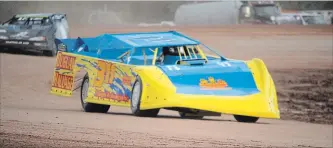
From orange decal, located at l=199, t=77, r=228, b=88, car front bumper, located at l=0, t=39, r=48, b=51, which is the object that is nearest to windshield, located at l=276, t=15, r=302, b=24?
car front bumper, located at l=0, t=39, r=48, b=51

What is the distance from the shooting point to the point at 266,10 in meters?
52.5

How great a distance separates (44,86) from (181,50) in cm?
759

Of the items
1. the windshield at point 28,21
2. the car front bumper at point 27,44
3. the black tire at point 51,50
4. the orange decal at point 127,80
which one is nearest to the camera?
the orange decal at point 127,80

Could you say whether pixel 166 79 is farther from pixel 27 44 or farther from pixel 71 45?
pixel 27 44

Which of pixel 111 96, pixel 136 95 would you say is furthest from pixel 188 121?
pixel 111 96

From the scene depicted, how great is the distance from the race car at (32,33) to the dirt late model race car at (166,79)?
1359 centimetres

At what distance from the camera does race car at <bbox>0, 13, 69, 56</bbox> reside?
30078 mm

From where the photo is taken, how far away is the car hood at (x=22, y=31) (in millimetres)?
30016

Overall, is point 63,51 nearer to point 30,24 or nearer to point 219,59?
point 219,59

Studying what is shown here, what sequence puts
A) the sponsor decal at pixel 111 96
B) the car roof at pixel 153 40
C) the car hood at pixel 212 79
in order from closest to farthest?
the car hood at pixel 212 79 < the sponsor decal at pixel 111 96 < the car roof at pixel 153 40

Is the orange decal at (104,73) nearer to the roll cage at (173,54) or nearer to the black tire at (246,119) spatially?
the roll cage at (173,54)

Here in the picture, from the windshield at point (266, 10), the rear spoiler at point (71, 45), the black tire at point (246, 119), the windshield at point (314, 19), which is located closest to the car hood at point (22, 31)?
the rear spoiler at point (71, 45)

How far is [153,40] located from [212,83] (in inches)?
68.0

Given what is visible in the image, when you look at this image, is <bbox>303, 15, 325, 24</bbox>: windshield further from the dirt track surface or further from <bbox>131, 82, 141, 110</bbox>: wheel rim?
<bbox>131, 82, 141, 110</bbox>: wheel rim
